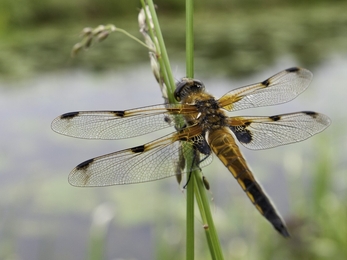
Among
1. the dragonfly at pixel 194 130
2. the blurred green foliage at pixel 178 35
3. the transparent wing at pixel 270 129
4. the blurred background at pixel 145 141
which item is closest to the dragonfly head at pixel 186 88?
the dragonfly at pixel 194 130

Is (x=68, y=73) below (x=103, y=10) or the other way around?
Answer: below

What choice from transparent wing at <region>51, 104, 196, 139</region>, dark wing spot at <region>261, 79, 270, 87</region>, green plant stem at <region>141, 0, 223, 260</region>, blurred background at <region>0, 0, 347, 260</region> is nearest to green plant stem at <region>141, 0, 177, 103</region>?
green plant stem at <region>141, 0, 223, 260</region>

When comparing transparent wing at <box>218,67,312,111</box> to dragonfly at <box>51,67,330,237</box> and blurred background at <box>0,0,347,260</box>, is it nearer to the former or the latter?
dragonfly at <box>51,67,330,237</box>

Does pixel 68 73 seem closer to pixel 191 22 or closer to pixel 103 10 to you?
pixel 103 10

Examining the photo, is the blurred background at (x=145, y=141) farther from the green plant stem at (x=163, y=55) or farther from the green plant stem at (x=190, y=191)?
the green plant stem at (x=163, y=55)

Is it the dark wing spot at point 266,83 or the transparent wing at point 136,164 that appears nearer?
the transparent wing at point 136,164

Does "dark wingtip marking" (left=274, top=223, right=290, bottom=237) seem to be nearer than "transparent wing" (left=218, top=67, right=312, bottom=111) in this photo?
Yes

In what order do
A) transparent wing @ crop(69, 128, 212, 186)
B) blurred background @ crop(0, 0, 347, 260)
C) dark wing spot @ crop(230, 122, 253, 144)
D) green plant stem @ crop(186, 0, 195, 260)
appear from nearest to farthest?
green plant stem @ crop(186, 0, 195, 260) < transparent wing @ crop(69, 128, 212, 186) < dark wing spot @ crop(230, 122, 253, 144) < blurred background @ crop(0, 0, 347, 260)

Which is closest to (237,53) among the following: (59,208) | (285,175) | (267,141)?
(285,175)

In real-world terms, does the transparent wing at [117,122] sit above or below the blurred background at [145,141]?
below
